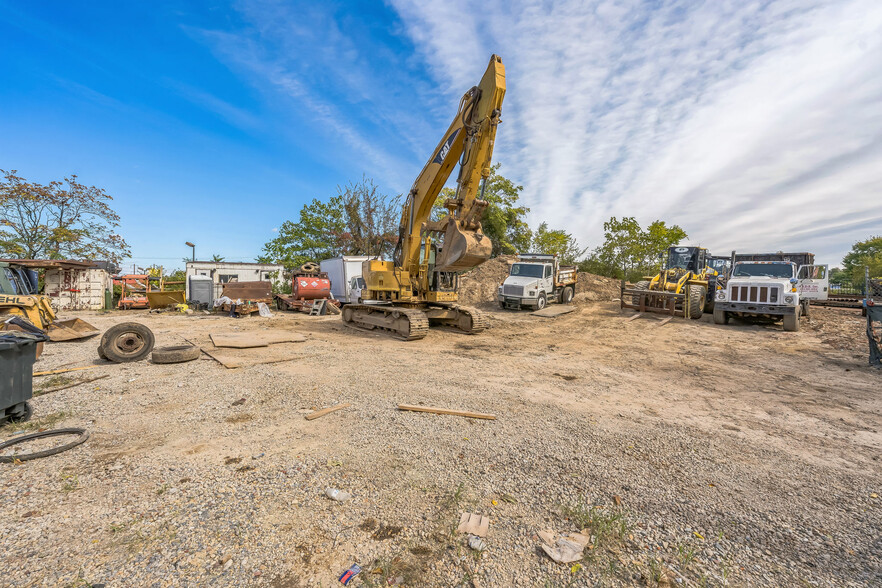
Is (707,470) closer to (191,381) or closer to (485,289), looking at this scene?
(191,381)

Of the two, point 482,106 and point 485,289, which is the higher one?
point 482,106

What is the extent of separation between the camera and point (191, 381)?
572cm

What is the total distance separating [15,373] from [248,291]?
1614 cm

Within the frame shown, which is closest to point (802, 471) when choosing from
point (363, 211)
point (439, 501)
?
point (439, 501)

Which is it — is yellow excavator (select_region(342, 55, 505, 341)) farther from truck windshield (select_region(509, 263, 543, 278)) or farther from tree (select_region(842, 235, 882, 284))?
tree (select_region(842, 235, 882, 284))

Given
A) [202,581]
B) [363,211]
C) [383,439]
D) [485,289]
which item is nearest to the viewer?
[202,581]

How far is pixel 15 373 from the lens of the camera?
3.80 meters

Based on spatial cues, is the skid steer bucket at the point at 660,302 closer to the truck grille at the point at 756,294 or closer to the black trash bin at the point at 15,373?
the truck grille at the point at 756,294

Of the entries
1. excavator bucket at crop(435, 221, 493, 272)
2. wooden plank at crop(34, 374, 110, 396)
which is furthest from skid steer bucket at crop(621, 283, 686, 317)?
wooden plank at crop(34, 374, 110, 396)

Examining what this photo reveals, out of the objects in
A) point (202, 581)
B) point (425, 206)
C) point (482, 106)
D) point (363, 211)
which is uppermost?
point (363, 211)

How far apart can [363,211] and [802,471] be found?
31.7 metres

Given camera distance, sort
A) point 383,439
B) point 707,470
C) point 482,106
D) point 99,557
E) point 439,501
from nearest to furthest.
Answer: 1. point 99,557
2. point 439,501
3. point 707,470
4. point 383,439
5. point 482,106

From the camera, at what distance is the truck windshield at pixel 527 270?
1883 cm

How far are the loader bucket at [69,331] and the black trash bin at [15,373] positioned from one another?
21.8 feet
